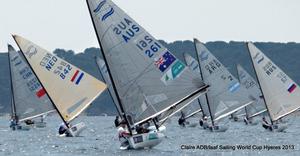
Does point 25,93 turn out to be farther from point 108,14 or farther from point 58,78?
point 108,14

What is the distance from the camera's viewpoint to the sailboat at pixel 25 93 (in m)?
78.5

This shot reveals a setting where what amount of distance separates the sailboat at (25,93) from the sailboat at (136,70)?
98.1 ft

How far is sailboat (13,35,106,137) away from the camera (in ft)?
206

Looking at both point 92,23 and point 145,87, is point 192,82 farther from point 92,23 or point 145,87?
point 92,23

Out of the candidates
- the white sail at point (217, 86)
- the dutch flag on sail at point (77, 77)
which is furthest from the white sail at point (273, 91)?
the dutch flag on sail at point (77, 77)

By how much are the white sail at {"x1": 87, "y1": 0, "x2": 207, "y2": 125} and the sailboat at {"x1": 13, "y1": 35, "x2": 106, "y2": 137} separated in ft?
46.0

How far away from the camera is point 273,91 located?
239ft

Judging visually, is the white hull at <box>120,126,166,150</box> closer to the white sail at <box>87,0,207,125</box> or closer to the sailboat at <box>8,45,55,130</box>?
the white sail at <box>87,0,207,125</box>

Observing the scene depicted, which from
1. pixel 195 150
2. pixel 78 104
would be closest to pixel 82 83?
pixel 78 104

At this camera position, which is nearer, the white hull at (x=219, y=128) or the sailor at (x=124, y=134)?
the sailor at (x=124, y=134)

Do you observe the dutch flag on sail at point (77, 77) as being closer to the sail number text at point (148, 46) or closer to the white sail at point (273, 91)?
the white sail at point (273, 91)

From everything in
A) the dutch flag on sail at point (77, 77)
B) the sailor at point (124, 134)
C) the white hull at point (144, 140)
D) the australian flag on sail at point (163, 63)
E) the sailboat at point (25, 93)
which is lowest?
the white hull at point (144, 140)

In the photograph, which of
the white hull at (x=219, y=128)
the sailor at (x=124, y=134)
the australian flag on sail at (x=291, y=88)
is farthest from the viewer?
the white hull at (x=219, y=128)

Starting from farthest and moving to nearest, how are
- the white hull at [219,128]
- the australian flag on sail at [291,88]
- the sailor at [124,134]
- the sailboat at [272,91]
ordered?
1. the white hull at [219,128]
2. the australian flag on sail at [291,88]
3. the sailboat at [272,91]
4. the sailor at [124,134]
